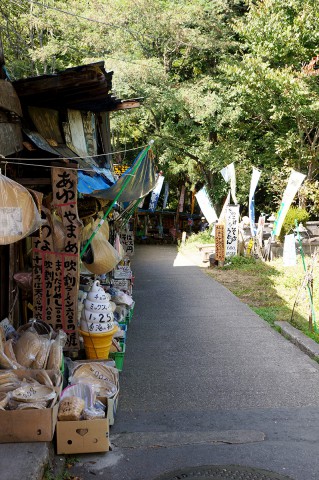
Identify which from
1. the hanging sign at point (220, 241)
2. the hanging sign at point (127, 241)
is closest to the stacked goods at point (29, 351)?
the hanging sign at point (127, 241)

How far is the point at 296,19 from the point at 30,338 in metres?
19.4

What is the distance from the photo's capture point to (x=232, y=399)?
6.69m

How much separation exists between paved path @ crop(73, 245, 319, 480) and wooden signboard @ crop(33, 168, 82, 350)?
1330mm

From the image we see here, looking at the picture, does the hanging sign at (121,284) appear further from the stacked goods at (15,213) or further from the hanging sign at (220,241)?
the hanging sign at (220,241)

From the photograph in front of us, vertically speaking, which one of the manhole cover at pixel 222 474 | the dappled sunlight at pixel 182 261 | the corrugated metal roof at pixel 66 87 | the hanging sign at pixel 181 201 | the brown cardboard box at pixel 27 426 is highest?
the corrugated metal roof at pixel 66 87

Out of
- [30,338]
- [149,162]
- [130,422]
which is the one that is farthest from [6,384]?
[149,162]

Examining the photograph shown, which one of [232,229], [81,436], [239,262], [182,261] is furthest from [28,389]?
[182,261]

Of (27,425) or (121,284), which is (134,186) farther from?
(27,425)

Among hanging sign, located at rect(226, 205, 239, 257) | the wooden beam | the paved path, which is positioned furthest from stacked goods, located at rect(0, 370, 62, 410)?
hanging sign, located at rect(226, 205, 239, 257)

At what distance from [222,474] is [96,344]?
2772mm

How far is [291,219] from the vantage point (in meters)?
21.8

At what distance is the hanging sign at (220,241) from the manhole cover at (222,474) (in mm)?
14628

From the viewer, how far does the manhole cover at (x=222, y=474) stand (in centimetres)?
471

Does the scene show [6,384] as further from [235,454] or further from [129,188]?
[129,188]
